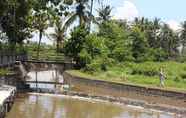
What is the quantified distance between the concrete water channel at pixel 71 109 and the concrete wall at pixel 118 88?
352 centimetres

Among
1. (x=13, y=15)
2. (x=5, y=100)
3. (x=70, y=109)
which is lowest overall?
(x=70, y=109)

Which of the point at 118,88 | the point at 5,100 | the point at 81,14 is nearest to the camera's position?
the point at 5,100

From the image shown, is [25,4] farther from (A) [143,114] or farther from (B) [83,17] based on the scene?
(B) [83,17]

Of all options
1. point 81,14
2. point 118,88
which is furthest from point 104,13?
point 118,88

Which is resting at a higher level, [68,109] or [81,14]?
[81,14]

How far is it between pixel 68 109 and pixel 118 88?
32.0 ft

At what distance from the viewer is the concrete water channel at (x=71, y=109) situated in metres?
22.6

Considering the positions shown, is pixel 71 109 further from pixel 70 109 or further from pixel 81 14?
pixel 81 14

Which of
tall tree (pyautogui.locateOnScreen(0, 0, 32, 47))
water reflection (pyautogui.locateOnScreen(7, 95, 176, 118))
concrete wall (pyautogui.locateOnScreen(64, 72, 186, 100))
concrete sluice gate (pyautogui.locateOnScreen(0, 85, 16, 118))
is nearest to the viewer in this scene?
concrete sluice gate (pyautogui.locateOnScreen(0, 85, 16, 118))

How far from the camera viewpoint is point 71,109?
2480cm

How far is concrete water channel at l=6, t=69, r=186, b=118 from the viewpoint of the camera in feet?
74.2

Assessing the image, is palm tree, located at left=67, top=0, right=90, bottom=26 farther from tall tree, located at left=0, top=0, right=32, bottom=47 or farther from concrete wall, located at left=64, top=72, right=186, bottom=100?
concrete wall, located at left=64, top=72, right=186, bottom=100

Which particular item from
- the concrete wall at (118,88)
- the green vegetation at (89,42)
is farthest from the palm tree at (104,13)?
the concrete wall at (118,88)

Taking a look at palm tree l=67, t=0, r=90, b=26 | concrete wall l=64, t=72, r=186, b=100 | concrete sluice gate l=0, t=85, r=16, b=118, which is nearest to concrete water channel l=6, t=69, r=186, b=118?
concrete sluice gate l=0, t=85, r=16, b=118
